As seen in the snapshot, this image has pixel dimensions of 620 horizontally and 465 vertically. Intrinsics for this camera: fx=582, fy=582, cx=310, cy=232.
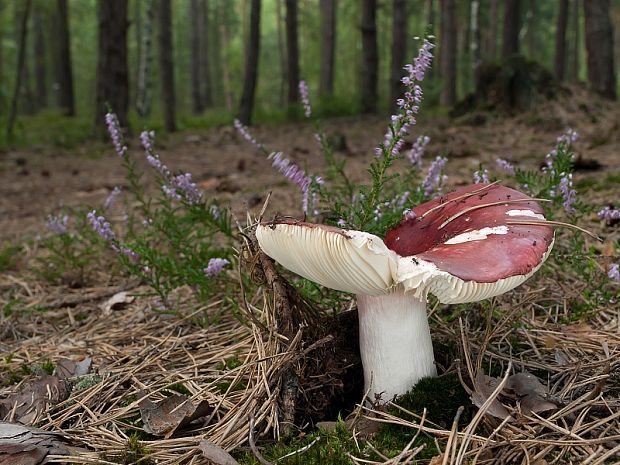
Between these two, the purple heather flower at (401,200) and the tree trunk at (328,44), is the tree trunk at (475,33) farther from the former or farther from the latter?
the purple heather flower at (401,200)

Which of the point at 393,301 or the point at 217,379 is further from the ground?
the point at 393,301

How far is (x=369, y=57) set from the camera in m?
11.9

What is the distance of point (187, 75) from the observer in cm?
3991

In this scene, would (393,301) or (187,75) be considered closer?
(393,301)

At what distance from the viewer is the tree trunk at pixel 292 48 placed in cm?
1282

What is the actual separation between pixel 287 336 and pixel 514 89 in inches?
320

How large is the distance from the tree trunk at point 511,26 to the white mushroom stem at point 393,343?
10.5 metres

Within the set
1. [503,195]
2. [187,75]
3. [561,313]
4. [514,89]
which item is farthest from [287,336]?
[187,75]

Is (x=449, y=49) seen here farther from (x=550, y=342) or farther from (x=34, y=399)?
(x=34, y=399)

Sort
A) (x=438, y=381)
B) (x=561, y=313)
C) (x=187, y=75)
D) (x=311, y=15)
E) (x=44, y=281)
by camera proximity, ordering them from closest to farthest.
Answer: (x=438, y=381), (x=561, y=313), (x=44, y=281), (x=311, y=15), (x=187, y=75)

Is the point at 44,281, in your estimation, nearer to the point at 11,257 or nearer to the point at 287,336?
the point at 11,257

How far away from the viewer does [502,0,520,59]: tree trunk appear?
11086 mm

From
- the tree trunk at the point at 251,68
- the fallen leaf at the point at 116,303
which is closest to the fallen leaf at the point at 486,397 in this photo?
the fallen leaf at the point at 116,303

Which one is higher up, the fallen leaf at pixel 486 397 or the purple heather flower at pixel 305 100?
the purple heather flower at pixel 305 100
